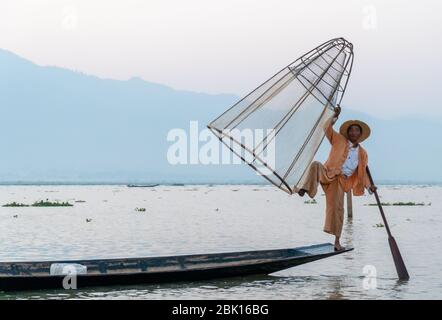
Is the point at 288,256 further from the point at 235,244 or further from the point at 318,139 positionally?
the point at 235,244

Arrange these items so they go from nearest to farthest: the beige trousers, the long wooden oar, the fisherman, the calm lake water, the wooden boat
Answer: the wooden boat
the fisherman
the beige trousers
the calm lake water
the long wooden oar

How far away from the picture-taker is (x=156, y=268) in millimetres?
14453

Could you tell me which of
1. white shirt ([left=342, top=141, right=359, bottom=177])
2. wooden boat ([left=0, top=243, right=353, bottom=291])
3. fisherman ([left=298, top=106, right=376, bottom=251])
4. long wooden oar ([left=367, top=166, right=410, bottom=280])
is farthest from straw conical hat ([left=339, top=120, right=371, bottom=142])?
wooden boat ([left=0, top=243, right=353, bottom=291])

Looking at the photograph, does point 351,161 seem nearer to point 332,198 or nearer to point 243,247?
point 332,198

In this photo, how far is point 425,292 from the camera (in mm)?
14398

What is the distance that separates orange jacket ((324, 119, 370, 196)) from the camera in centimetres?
1354

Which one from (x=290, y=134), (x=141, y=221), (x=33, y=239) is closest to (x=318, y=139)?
(x=290, y=134)

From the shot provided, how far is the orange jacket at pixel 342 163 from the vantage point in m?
13.5

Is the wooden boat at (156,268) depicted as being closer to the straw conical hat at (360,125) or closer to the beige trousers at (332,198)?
the beige trousers at (332,198)

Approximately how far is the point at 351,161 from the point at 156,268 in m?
4.02

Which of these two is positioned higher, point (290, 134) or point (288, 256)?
point (290, 134)

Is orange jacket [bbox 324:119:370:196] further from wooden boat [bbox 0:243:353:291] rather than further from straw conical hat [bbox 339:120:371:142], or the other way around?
wooden boat [bbox 0:243:353:291]

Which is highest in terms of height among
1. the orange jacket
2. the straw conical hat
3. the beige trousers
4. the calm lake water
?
the straw conical hat

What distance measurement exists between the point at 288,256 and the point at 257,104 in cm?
333
